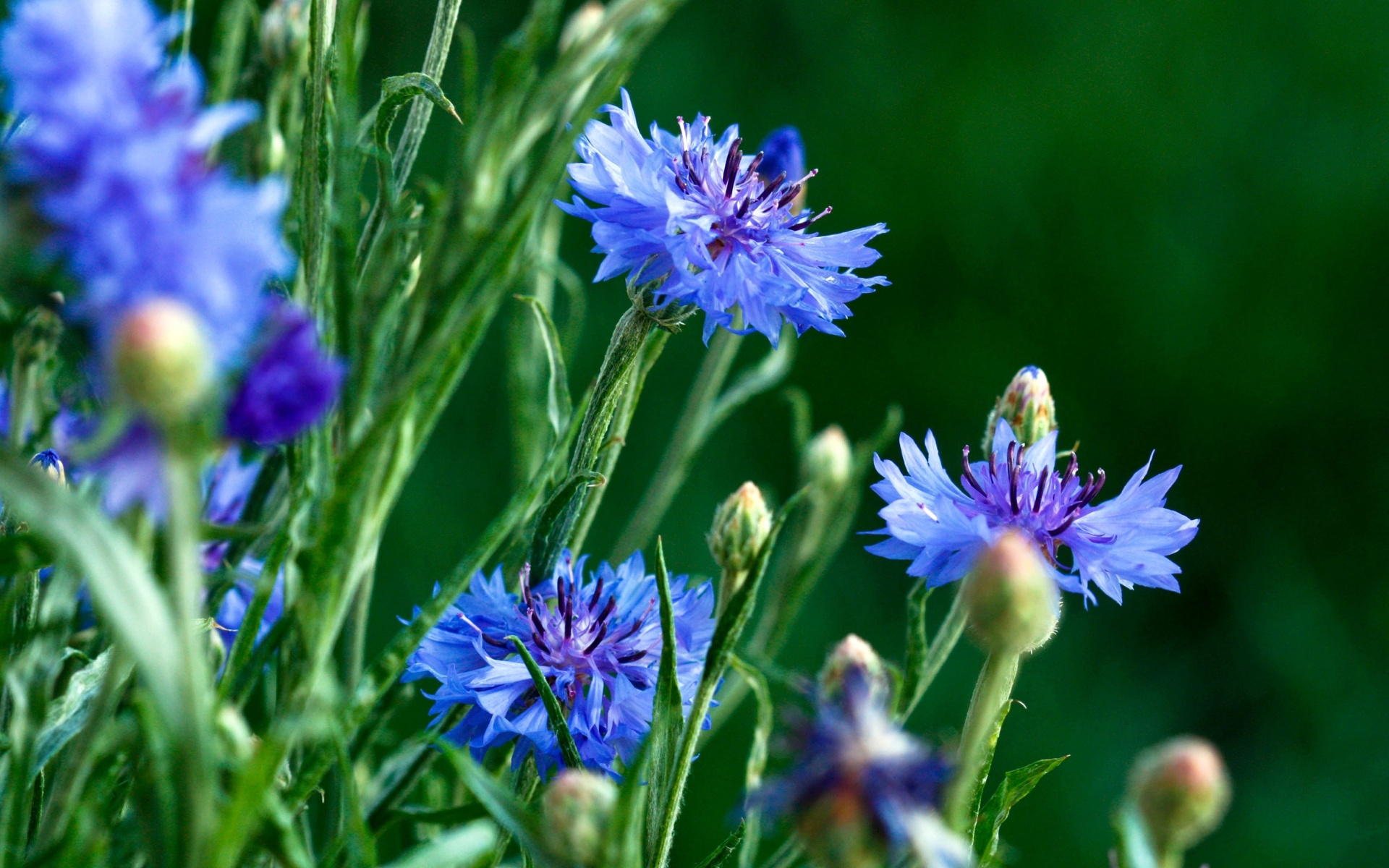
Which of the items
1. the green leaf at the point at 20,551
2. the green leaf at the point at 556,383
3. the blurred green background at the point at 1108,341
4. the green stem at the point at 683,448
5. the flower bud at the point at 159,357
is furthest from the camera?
the blurred green background at the point at 1108,341

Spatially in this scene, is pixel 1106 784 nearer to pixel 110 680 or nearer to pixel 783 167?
pixel 783 167

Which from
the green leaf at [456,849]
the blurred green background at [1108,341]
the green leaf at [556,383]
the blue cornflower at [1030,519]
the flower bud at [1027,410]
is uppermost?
the blurred green background at [1108,341]

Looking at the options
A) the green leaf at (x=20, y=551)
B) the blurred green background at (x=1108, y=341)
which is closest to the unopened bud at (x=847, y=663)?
the green leaf at (x=20, y=551)

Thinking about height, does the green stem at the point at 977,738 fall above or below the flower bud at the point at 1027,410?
below

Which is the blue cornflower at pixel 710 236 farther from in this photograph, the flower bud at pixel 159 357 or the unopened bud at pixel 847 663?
the flower bud at pixel 159 357

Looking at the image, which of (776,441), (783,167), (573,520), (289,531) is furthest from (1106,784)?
(289,531)

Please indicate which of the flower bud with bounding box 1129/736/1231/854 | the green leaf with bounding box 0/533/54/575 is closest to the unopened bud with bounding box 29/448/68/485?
the green leaf with bounding box 0/533/54/575
